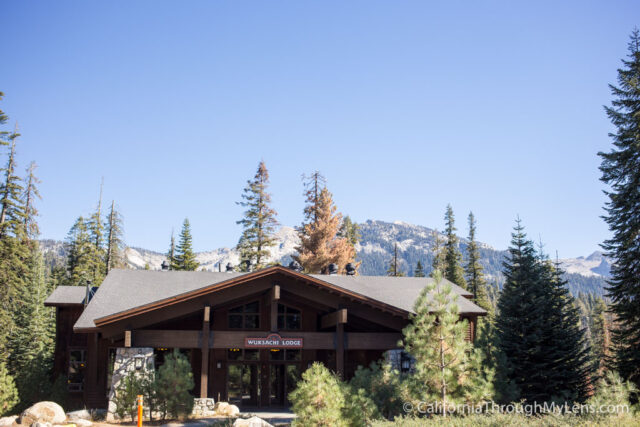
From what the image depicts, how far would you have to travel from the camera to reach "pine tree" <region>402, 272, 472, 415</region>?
1408 centimetres

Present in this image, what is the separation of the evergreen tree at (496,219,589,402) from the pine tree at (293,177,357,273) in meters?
20.0

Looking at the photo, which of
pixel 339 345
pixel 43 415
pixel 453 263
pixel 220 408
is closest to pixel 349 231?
pixel 453 263

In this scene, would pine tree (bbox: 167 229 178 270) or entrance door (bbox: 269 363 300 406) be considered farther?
pine tree (bbox: 167 229 178 270)

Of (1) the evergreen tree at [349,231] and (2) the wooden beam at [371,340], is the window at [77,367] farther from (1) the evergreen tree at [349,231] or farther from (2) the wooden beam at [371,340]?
(1) the evergreen tree at [349,231]

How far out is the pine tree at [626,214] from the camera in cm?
1895

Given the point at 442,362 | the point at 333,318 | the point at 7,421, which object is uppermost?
the point at 333,318

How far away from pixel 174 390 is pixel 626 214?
16.9m

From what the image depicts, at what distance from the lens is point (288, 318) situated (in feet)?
73.7

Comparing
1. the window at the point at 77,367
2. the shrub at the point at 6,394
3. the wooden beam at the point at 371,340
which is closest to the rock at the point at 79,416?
the shrub at the point at 6,394

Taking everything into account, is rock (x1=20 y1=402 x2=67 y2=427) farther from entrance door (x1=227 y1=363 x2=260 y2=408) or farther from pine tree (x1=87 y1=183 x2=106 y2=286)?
pine tree (x1=87 y1=183 x2=106 y2=286)

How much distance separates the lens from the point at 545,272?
2205cm

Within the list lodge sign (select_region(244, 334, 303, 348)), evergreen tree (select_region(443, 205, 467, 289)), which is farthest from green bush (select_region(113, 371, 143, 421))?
evergreen tree (select_region(443, 205, 467, 289))

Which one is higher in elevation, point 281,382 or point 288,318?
point 288,318

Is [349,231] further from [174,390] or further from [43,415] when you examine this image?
[43,415]
